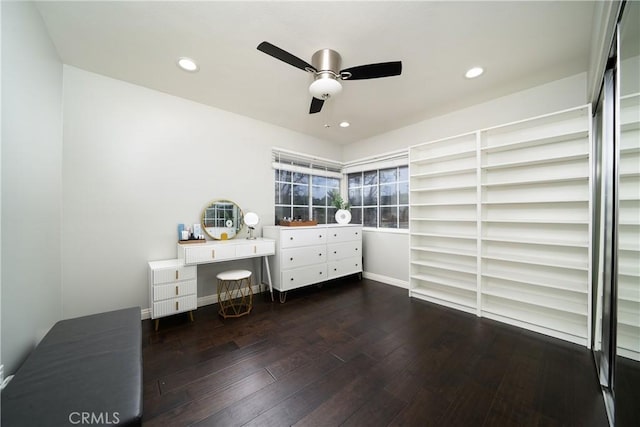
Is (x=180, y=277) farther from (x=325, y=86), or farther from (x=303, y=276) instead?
(x=325, y=86)

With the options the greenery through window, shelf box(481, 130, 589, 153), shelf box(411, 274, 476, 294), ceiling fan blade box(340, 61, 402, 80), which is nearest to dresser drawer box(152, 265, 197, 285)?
the greenery through window

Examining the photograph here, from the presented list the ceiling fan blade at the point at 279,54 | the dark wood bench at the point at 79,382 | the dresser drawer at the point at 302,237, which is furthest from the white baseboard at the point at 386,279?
the dark wood bench at the point at 79,382

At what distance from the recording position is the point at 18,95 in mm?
1396

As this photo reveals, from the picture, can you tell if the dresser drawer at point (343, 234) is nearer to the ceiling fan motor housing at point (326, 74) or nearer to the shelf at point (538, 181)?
the shelf at point (538, 181)

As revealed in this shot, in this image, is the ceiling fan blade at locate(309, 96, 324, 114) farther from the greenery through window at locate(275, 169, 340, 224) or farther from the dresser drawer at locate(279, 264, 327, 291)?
the dresser drawer at locate(279, 264, 327, 291)

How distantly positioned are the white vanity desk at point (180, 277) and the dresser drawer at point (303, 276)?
77cm

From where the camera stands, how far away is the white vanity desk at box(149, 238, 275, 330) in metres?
2.31

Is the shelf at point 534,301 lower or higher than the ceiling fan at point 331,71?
lower

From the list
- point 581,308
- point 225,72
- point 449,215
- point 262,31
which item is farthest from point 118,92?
point 581,308

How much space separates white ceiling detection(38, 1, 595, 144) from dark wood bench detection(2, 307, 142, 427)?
7.38 ft

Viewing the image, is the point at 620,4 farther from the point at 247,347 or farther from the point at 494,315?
the point at 247,347

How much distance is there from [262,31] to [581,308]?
12.5 ft

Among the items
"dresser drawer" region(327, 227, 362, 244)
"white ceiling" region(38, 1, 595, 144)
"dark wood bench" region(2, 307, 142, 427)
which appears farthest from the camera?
"dresser drawer" region(327, 227, 362, 244)

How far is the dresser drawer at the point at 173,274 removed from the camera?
7.57 ft
